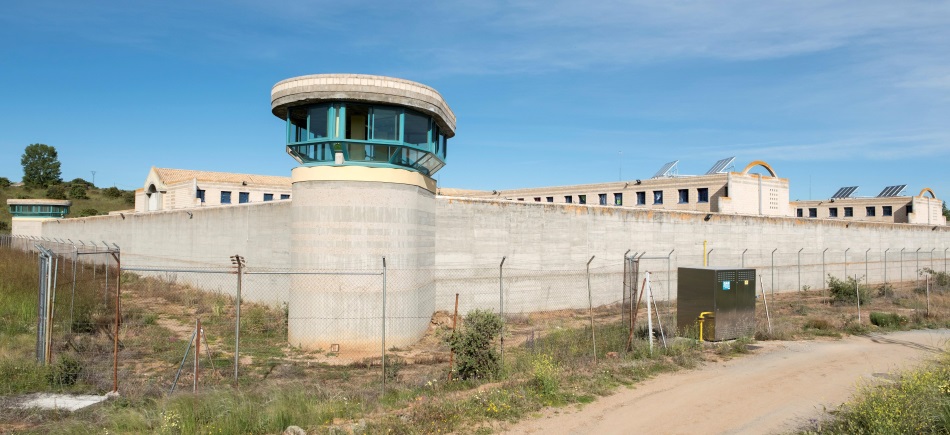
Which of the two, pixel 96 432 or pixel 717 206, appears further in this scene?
pixel 717 206

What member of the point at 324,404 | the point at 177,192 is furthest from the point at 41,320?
the point at 177,192

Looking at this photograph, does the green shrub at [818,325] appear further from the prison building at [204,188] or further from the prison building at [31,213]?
the prison building at [31,213]

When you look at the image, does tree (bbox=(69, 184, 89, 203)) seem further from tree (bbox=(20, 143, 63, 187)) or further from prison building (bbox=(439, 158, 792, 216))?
prison building (bbox=(439, 158, 792, 216))

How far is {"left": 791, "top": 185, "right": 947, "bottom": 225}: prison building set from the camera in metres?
54.3

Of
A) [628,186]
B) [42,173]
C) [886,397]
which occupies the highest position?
[42,173]

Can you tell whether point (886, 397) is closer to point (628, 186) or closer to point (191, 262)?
point (191, 262)

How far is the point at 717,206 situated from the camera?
37531 mm

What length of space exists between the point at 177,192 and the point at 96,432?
39.0 m

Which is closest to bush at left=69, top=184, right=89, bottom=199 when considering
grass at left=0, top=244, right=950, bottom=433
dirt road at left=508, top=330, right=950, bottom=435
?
grass at left=0, top=244, right=950, bottom=433

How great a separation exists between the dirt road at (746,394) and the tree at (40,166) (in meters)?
132

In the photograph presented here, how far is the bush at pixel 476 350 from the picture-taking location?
446 inches

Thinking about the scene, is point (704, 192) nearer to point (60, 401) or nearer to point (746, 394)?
point (746, 394)

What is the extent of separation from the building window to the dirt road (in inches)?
929

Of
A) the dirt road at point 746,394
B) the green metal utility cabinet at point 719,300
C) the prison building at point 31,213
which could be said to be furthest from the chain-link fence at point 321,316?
the prison building at point 31,213
